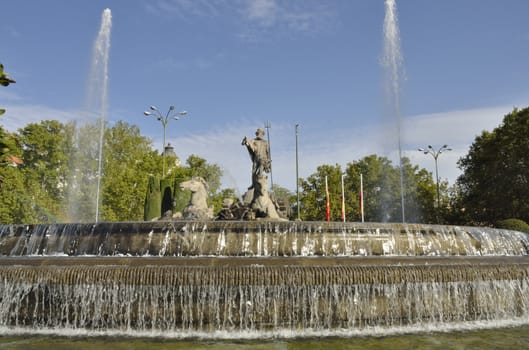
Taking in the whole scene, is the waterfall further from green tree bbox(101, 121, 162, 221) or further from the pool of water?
green tree bbox(101, 121, 162, 221)

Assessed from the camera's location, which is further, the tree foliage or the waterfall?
the tree foliage

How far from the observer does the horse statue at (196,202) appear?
685 inches

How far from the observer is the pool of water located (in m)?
6.22

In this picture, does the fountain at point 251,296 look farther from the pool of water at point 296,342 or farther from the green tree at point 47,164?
the green tree at point 47,164

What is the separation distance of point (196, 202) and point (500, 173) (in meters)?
28.4

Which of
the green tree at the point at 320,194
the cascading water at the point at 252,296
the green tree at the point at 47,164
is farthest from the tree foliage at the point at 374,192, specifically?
the cascading water at the point at 252,296

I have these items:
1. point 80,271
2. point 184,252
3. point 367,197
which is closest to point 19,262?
point 80,271

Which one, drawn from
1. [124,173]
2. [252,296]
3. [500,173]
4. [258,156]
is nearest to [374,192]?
[500,173]

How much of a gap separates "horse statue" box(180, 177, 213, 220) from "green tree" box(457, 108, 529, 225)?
26997mm

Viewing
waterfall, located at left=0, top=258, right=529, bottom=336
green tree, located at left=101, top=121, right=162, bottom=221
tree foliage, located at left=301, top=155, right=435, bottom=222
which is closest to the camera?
waterfall, located at left=0, top=258, right=529, bottom=336

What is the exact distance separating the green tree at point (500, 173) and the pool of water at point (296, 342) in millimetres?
30845

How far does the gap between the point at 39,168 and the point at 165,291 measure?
40.2m

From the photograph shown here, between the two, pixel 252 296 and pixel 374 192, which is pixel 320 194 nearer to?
pixel 374 192

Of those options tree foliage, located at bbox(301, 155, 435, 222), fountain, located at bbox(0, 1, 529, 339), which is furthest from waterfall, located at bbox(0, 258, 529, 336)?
tree foliage, located at bbox(301, 155, 435, 222)
